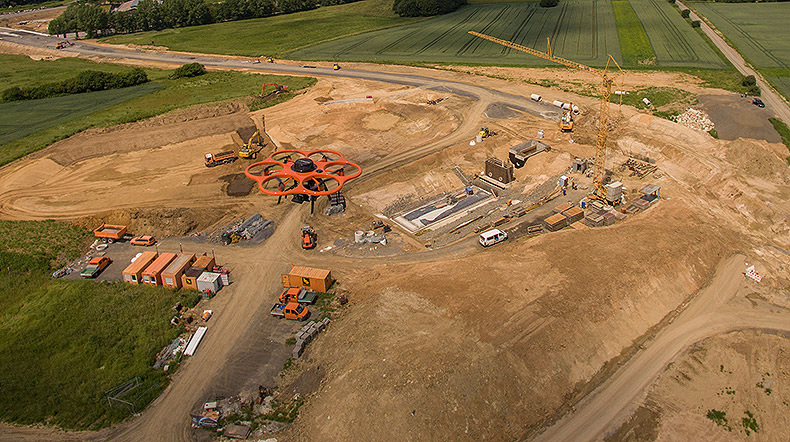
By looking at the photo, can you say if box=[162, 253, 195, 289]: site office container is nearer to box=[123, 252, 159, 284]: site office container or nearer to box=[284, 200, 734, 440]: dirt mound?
box=[123, 252, 159, 284]: site office container

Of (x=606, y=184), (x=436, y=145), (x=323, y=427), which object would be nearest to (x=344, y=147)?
(x=436, y=145)

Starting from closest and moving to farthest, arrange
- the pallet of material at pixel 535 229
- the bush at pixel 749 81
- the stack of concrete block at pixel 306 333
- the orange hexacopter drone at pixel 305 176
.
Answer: the stack of concrete block at pixel 306 333 → the pallet of material at pixel 535 229 → the orange hexacopter drone at pixel 305 176 → the bush at pixel 749 81

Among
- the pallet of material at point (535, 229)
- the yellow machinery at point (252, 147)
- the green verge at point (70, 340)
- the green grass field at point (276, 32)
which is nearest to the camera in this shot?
the green verge at point (70, 340)

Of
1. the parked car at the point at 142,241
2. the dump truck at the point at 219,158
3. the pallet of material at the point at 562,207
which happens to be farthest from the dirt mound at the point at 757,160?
the parked car at the point at 142,241

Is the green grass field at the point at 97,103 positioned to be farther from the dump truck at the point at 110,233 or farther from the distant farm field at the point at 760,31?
the distant farm field at the point at 760,31

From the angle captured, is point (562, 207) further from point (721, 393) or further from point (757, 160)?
point (757, 160)

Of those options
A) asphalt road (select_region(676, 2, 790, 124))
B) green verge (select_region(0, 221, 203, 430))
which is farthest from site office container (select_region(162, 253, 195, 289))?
asphalt road (select_region(676, 2, 790, 124))
